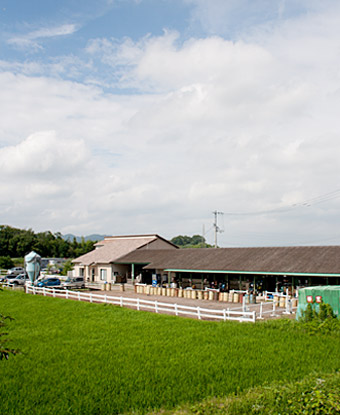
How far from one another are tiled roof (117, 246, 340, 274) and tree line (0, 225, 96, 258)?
58.3 m

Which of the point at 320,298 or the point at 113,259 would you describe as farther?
the point at 113,259

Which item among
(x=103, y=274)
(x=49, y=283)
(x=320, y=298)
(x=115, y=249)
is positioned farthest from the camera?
(x=115, y=249)

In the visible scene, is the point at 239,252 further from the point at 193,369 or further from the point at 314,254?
the point at 193,369

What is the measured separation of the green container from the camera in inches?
779

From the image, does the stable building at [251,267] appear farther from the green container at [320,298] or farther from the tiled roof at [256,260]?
the green container at [320,298]

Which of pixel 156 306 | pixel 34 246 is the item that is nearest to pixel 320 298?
pixel 156 306

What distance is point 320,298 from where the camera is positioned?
65.5 ft

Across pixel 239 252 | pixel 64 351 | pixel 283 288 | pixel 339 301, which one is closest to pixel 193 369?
pixel 64 351

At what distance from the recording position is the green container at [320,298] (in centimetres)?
1978

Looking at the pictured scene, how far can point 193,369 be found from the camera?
1226 centimetres

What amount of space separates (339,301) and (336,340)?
4008 mm

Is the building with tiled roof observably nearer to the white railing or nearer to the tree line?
the white railing

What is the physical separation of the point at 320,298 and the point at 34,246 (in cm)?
8498

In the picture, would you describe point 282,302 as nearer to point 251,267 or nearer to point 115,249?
point 251,267
